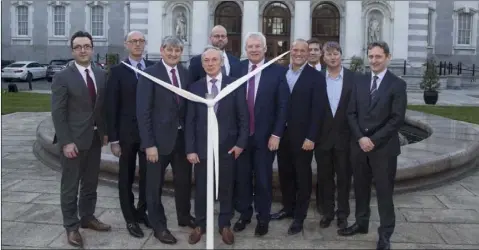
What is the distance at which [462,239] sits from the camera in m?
6.93

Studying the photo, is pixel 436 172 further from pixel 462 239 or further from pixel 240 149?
pixel 240 149

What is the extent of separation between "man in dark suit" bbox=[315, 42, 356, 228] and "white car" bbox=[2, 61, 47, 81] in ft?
115

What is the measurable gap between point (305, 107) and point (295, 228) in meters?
1.49

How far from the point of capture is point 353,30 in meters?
38.8

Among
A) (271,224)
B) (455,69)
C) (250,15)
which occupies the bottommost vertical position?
Answer: (271,224)

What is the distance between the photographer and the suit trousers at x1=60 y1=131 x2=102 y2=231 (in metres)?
6.64

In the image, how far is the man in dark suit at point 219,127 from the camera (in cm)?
654

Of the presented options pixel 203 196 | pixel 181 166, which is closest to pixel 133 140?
pixel 181 166

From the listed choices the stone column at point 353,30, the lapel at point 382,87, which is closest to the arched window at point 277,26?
the stone column at point 353,30

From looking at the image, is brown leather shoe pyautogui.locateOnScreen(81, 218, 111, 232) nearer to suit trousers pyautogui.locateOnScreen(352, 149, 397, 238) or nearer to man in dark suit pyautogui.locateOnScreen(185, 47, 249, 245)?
man in dark suit pyautogui.locateOnScreen(185, 47, 249, 245)

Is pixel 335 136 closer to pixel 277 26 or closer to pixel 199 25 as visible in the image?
pixel 199 25

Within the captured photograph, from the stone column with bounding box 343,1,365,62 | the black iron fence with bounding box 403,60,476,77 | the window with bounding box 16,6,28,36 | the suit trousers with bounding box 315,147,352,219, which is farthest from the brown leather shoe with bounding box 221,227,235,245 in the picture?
the window with bounding box 16,6,28,36

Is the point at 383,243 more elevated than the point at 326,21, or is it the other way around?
the point at 326,21

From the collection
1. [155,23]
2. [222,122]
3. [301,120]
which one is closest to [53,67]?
[155,23]
